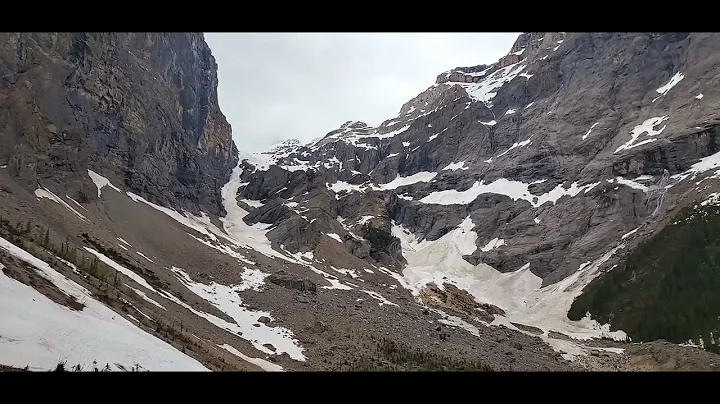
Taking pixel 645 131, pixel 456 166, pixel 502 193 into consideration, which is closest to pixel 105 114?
pixel 502 193

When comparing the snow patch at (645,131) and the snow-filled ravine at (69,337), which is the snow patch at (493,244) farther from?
the snow-filled ravine at (69,337)

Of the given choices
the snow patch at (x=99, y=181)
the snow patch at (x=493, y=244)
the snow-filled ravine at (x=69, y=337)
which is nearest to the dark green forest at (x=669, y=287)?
the snow patch at (x=493, y=244)

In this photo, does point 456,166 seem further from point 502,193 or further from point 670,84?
point 670,84

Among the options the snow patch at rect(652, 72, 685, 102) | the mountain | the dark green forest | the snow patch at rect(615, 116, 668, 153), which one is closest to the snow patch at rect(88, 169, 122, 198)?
the mountain

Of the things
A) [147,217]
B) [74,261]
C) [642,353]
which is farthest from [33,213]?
[642,353]

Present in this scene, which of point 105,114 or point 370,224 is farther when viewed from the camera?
point 370,224
